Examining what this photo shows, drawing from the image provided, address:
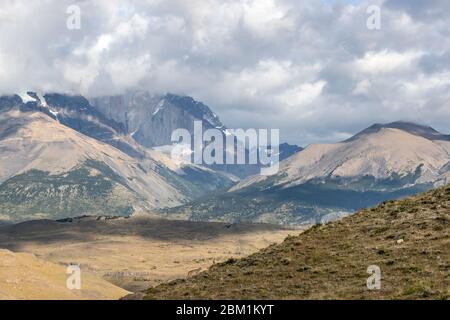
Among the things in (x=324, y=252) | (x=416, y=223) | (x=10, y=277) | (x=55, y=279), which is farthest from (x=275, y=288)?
(x=55, y=279)

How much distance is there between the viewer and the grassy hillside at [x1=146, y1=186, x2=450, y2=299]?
46750 millimetres

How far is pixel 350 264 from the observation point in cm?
5369

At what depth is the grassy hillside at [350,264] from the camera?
46.8m

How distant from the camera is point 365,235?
6281 cm

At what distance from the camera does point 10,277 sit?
244 ft

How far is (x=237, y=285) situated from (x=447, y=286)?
17.1 meters

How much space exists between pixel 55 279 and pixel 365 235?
43282mm
